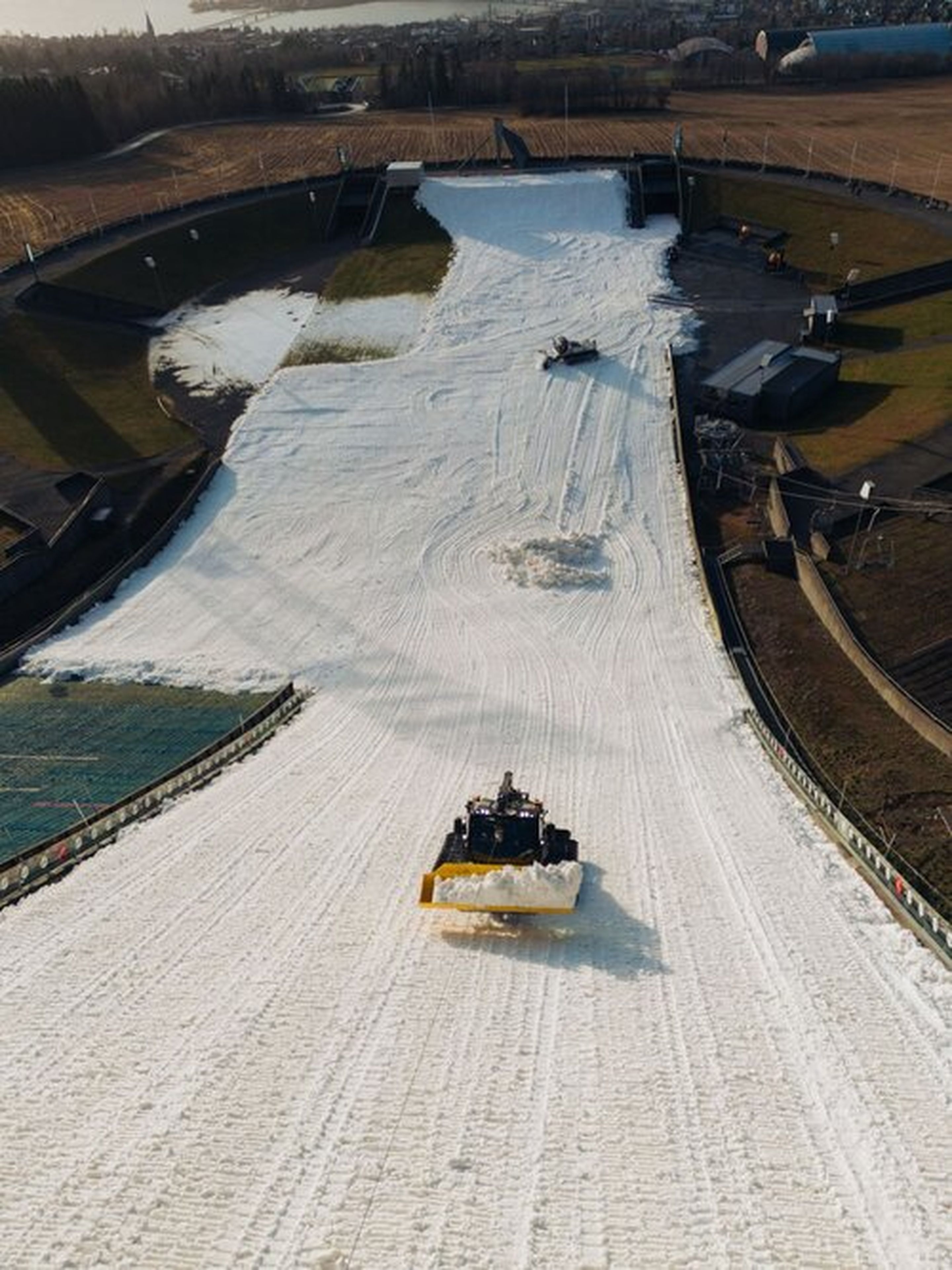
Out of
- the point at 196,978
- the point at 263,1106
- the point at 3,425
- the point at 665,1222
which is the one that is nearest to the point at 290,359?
the point at 3,425

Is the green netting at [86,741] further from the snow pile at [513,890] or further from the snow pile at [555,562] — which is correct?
the snow pile at [513,890]

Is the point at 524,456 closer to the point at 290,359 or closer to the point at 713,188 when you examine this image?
the point at 290,359

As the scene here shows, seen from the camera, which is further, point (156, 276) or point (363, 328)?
point (156, 276)

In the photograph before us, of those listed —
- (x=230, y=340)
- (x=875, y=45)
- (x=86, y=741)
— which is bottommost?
(x=86, y=741)

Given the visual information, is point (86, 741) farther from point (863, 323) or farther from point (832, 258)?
point (832, 258)

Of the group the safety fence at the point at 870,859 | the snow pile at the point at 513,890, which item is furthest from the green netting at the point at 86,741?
the safety fence at the point at 870,859

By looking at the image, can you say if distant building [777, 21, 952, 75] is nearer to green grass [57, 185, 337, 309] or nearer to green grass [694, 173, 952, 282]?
green grass [694, 173, 952, 282]

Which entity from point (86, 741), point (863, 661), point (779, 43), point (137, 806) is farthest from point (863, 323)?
point (779, 43)
